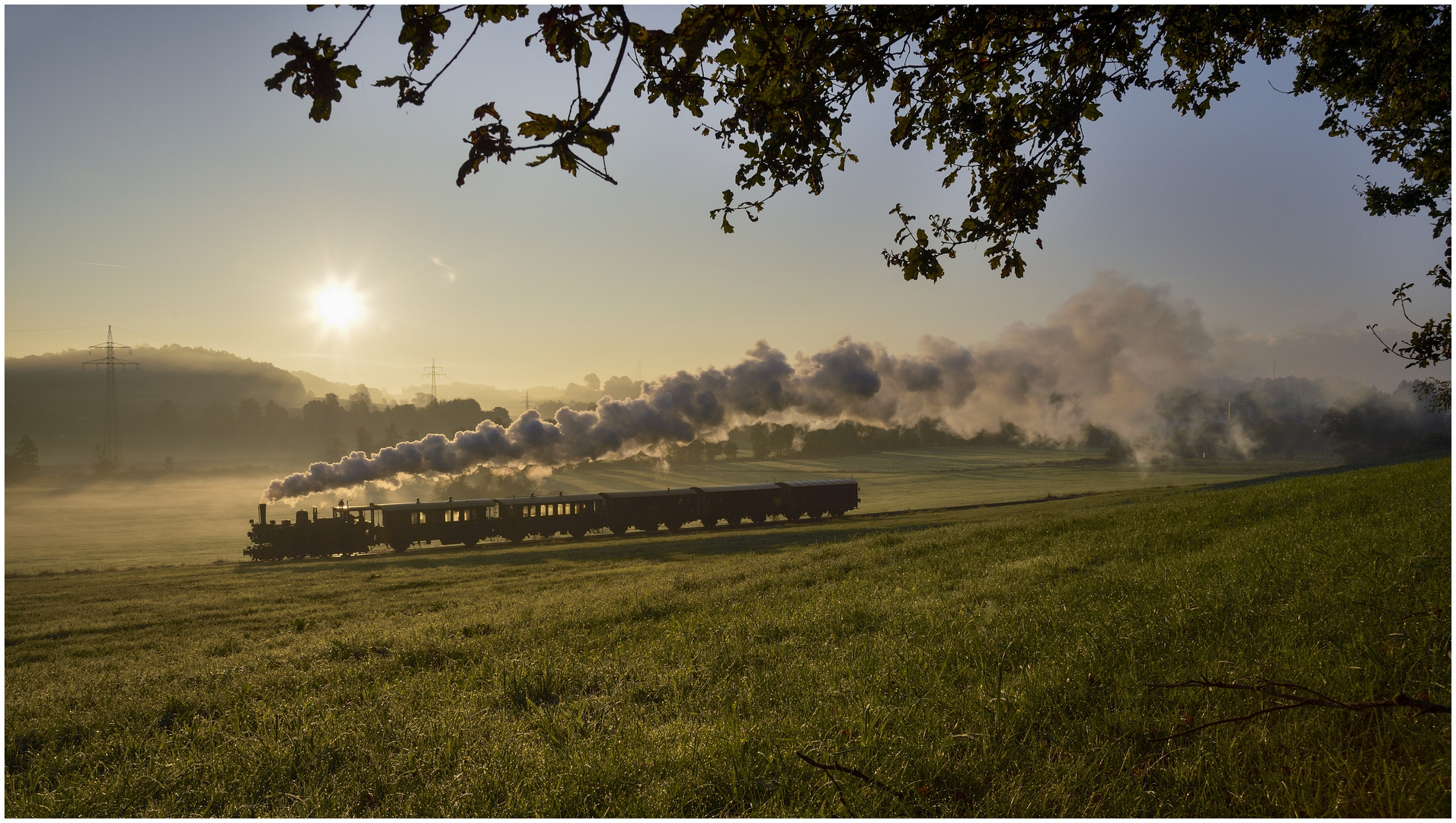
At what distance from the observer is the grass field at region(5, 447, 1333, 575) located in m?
67.3

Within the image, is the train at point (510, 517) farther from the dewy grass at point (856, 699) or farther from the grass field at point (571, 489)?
the dewy grass at point (856, 699)

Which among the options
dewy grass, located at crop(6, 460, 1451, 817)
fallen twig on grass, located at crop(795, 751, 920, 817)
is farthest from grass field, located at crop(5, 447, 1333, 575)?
fallen twig on grass, located at crop(795, 751, 920, 817)

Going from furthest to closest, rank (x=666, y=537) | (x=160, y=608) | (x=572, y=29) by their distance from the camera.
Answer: (x=666, y=537), (x=160, y=608), (x=572, y=29)

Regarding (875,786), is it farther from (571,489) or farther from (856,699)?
(571,489)

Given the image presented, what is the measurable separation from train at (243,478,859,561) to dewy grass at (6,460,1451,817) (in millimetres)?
26642

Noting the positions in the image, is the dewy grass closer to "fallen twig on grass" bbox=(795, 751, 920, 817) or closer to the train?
"fallen twig on grass" bbox=(795, 751, 920, 817)

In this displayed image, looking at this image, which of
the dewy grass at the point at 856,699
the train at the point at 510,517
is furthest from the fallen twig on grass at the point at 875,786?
the train at the point at 510,517

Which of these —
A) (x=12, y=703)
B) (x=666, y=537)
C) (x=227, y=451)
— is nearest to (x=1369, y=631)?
(x=12, y=703)

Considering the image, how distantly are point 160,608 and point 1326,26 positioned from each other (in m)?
28.2

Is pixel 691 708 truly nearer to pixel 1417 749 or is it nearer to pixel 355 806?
pixel 355 806

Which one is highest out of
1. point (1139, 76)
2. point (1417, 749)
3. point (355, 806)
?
point (1139, 76)

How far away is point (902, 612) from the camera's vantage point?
291 inches

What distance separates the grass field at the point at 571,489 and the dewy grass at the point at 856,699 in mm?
46722

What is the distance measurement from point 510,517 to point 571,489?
81.6m
